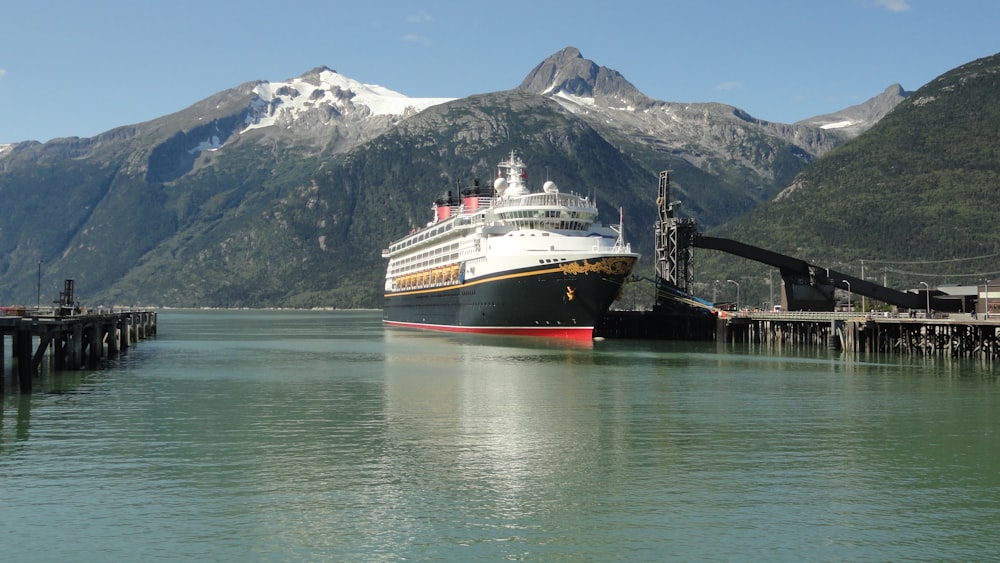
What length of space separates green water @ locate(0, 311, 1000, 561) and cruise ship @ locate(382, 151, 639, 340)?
117 ft

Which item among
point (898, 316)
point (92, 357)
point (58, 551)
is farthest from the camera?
point (898, 316)

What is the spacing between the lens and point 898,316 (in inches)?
3442

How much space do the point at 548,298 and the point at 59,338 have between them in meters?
47.5

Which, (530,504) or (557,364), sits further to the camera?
(557,364)

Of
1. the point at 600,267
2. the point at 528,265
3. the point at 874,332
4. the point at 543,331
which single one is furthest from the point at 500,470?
the point at 543,331

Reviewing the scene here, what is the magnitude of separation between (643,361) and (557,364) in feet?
29.3

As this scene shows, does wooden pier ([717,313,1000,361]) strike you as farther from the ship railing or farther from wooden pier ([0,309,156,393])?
wooden pier ([0,309,156,393])

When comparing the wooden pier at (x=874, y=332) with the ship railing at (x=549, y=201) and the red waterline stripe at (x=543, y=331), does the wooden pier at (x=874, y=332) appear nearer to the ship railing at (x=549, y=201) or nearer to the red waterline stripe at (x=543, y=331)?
the red waterline stripe at (x=543, y=331)

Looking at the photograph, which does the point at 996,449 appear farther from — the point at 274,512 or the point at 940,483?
the point at 274,512

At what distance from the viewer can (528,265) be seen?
97.6 meters

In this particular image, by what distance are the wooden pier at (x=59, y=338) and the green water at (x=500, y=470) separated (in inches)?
97.9

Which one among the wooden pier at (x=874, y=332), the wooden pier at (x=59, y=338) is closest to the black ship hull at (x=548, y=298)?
the wooden pier at (x=874, y=332)

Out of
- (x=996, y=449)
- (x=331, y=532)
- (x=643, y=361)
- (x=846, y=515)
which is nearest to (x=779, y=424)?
(x=996, y=449)

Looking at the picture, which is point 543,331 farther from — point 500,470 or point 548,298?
point 500,470
